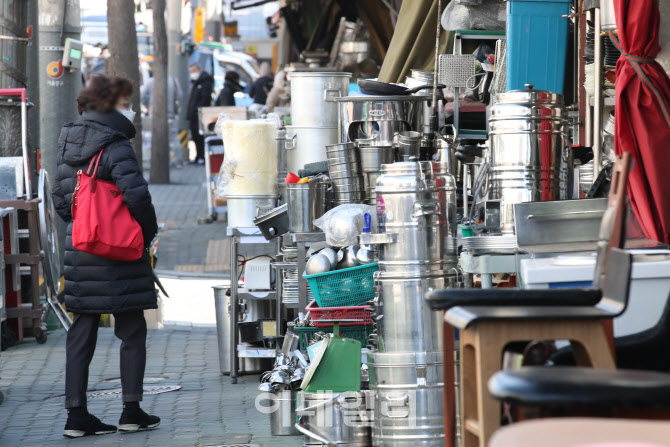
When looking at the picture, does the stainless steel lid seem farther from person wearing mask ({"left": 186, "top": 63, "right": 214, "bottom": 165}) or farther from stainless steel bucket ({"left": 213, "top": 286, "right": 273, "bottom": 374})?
person wearing mask ({"left": 186, "top": 63, "right": 214, "bottom": 165})

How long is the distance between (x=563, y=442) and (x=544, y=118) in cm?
300

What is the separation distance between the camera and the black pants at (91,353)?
653 centimetres

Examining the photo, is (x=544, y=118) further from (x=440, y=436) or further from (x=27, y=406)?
(x=27, y=406)

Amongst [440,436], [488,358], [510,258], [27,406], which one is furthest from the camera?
[27,406]

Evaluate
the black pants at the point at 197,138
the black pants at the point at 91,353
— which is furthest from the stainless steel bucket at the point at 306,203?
the black pants at the point at 197,138

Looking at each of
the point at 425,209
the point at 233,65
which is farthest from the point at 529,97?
the point at 233,65

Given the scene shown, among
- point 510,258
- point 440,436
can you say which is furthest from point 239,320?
point 510,258

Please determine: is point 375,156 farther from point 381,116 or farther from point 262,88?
point 262,88

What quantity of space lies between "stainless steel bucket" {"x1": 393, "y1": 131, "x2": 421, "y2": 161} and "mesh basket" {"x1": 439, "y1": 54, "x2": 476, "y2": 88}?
0.53m

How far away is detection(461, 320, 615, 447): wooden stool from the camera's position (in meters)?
3.30

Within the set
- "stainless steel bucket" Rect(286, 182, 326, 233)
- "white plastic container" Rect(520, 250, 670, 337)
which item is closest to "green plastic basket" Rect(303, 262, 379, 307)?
"stainless steel bucket" Rect(286, 182, 326, 233)

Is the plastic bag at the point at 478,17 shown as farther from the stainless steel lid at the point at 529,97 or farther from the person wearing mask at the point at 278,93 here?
the person wearing mask at the point at 278,93

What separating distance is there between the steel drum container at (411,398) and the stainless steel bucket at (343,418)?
0.30 metres

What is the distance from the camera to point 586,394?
2516 mm
